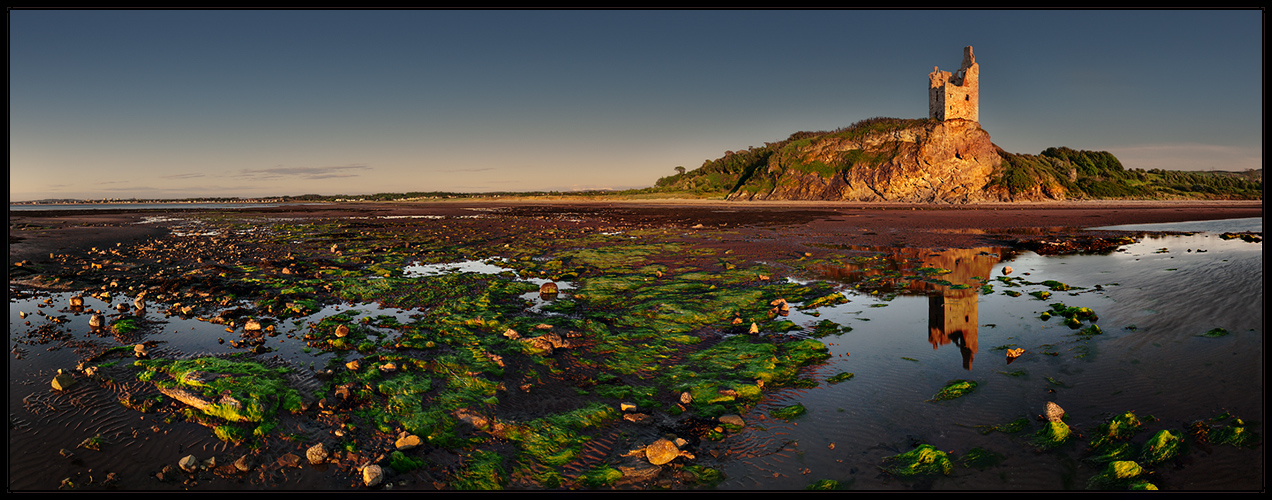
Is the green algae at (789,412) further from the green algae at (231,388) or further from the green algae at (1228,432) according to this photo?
the green algae at (231,388)

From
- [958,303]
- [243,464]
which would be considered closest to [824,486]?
[243,464]

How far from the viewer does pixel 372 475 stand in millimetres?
4414

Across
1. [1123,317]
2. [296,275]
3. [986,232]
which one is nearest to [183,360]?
[296,275]

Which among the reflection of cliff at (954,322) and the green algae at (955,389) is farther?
the reflection of cliff at (954,322)

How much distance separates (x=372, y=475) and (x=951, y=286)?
14.5 meters

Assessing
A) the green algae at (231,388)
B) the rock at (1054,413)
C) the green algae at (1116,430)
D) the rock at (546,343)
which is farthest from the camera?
the rock at (546,343)

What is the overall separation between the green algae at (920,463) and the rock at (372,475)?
15.5 ft

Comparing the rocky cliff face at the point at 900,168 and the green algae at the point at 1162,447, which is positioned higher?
the rocky cliff face at the point at 900,168

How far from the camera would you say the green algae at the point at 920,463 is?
15.2 feet

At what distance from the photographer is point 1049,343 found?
27.3ft

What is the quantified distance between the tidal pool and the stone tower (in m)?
107

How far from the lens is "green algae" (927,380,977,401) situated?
6.26 metres

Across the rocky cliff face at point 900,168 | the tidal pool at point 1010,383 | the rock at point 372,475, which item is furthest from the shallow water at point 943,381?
the rocky cliff face at point 900,168
